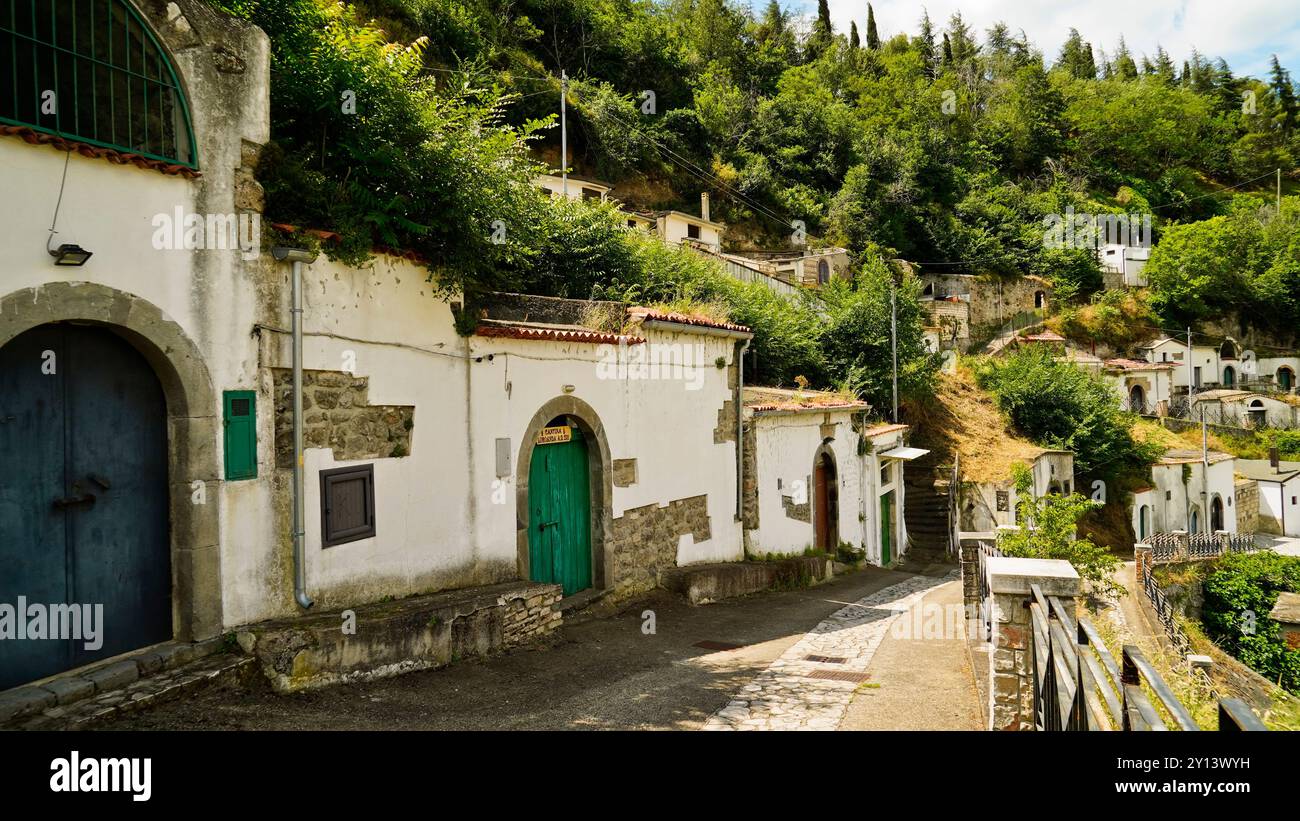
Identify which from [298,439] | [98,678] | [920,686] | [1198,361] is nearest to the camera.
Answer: [98,678]

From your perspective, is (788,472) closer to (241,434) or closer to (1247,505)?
(241,434)

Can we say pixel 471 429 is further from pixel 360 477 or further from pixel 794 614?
pixel 794 614

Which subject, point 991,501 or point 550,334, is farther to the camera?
point 991,501

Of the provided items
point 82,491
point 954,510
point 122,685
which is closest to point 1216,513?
point 954,510

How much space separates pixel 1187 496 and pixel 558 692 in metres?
35.9

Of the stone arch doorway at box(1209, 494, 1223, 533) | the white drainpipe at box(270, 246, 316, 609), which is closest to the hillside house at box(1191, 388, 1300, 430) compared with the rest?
the stone arch doorway at box(1209, 494, 1223, 533)

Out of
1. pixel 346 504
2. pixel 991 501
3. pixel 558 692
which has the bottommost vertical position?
pixel 991 501

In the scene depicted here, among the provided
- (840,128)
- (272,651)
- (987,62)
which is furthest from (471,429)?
(987,62)

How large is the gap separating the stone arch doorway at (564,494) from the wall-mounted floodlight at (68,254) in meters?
4.70

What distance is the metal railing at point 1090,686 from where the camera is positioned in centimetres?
270

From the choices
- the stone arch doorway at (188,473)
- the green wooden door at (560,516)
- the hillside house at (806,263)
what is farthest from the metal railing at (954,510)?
the stone arch doorway at (188,473)

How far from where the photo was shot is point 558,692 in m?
6.47

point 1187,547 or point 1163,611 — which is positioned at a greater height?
point 1163,611

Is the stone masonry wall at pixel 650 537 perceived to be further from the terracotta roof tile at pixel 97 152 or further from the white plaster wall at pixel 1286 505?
the white plaster wall at pixel 1286 505
